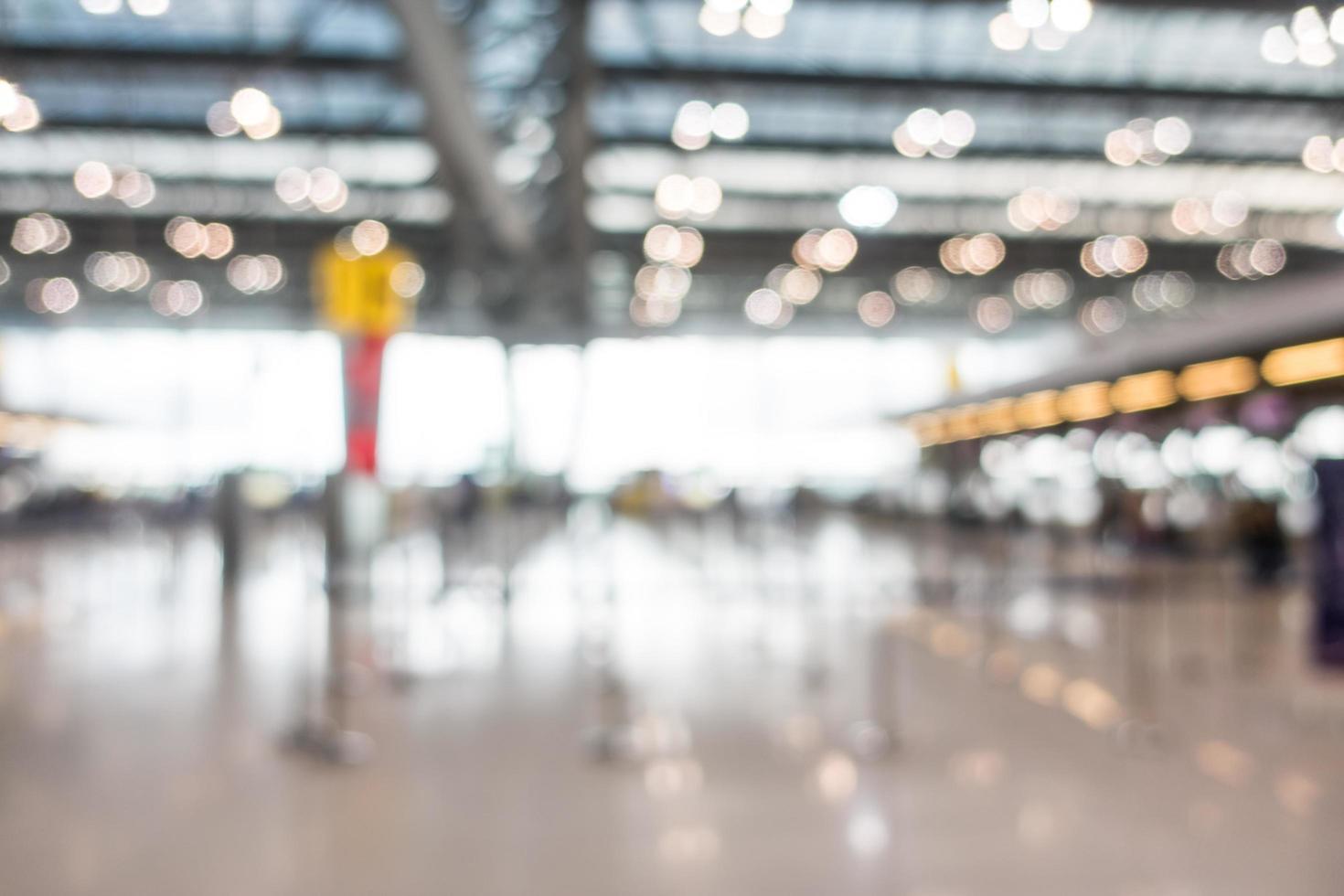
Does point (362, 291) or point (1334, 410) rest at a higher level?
point (362, 291)

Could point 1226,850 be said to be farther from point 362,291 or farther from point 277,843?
point 362,291

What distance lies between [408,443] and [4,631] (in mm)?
4738

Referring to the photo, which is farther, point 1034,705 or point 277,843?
point 1034,705

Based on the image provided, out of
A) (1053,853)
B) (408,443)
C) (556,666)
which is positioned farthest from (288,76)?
(1053,853)

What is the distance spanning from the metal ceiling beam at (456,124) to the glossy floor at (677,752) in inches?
206

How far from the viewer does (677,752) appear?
587 centimetres

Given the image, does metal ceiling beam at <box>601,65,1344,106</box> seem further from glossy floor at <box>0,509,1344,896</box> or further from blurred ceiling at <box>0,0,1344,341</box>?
glossy floor at <box>0,509,1344,896</box>

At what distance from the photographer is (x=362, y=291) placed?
25.9ft

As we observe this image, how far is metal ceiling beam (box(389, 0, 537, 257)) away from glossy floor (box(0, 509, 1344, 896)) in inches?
206

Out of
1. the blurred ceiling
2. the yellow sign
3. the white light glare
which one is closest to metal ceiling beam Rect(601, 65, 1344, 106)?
the blurred ceiling

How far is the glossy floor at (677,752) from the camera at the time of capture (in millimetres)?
4070

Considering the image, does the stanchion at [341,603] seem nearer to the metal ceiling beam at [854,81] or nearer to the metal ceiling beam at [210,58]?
the metal ceiling beam at [210,58]

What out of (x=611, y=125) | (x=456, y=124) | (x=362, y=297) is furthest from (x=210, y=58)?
(x=362, y=297)

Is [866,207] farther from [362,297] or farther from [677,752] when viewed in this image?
[677,752]
